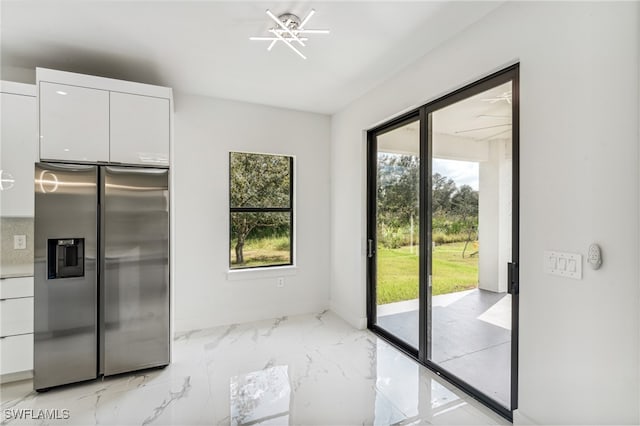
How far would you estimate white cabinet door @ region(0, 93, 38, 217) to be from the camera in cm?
241

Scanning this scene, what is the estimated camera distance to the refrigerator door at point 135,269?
2.42 metres

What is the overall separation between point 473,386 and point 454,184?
1.50 m

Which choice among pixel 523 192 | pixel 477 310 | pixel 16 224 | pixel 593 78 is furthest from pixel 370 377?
pixel 16 224

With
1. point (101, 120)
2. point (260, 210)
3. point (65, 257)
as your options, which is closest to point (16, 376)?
point (65, 257)

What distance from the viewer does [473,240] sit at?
90.2 inches

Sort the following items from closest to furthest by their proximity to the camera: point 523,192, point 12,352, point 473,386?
point 523,192 → point 473,386 → point 12,352

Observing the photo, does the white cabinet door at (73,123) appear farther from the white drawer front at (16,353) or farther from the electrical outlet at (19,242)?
the white drawer front at (16,353)

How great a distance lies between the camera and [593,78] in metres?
1.49

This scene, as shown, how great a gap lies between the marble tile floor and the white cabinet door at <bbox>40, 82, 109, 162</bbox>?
5.84ft

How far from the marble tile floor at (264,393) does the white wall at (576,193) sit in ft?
1.98

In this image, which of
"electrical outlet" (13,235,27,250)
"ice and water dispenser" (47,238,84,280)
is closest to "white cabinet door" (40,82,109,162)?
"ice and water dispenser" (47,238,84,280)

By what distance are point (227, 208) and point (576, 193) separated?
3.15 metres

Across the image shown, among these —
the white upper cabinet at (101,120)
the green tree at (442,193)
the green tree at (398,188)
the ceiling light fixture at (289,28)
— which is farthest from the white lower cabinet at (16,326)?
the green tree at (442,193)

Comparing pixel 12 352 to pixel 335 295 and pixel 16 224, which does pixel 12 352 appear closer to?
pixel 16 224
